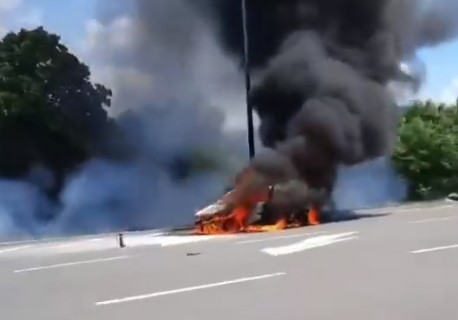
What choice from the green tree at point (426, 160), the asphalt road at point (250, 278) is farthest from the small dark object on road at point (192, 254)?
the green tree at point (426, 160)

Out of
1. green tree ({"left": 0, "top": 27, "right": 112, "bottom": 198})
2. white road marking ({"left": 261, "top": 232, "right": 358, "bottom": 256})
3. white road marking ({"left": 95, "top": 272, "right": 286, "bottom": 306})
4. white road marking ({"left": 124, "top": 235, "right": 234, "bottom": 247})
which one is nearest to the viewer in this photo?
white road marking ({"left": 95, "top": 272, "right": 286, "bottom": 306})

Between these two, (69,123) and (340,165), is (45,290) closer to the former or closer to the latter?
(340,165)

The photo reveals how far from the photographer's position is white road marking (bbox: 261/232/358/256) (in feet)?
33.6

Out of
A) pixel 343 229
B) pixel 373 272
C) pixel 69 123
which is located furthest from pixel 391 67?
pixel 373 272

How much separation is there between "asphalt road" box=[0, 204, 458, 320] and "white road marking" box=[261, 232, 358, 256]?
2 centimetres

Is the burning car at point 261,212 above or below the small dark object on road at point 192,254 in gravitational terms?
above

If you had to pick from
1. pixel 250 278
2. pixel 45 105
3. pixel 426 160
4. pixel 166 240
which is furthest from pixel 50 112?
pixel 250 278

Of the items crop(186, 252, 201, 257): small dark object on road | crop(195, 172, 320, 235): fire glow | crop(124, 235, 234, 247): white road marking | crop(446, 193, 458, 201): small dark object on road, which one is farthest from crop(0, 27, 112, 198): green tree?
crop(446, 193, 458, 201): small dark object on road

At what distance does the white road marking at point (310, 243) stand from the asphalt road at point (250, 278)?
16mm

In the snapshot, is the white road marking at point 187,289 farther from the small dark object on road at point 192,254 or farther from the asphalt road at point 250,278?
the small dark object on road at point 192,254

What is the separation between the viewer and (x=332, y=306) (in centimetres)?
616

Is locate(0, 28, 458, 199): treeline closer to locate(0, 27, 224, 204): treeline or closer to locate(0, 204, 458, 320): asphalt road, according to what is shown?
locate(0, 27, 224, 204): treeline

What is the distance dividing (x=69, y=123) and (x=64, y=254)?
900 centimetres

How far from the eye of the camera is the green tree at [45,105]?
63.6 ft
